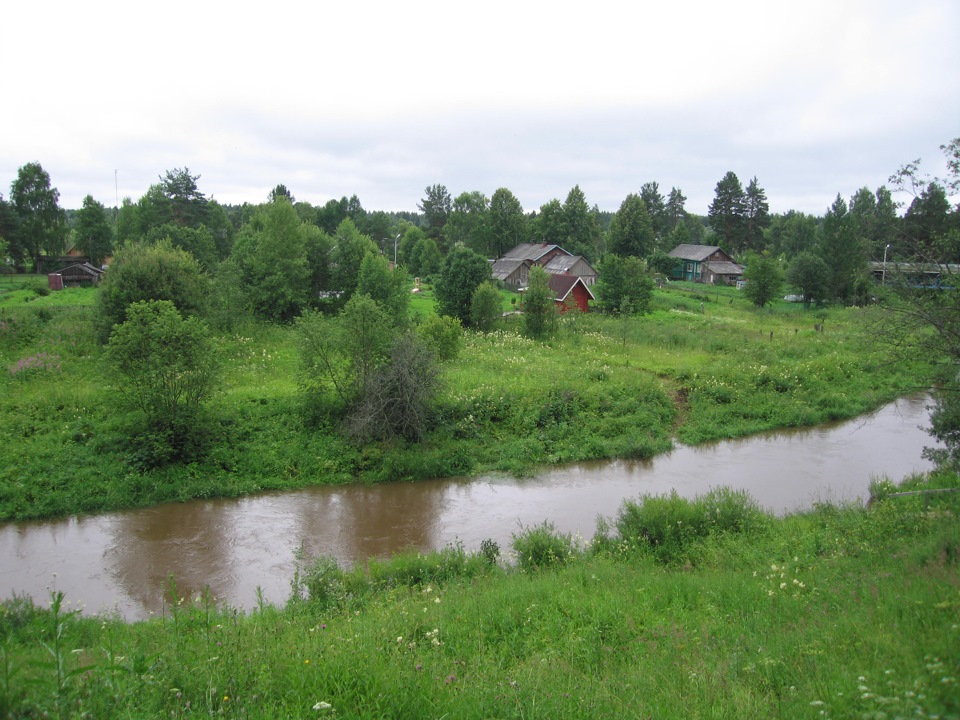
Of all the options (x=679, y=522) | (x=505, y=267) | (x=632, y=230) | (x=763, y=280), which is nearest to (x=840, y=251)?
(x=763, y=280)

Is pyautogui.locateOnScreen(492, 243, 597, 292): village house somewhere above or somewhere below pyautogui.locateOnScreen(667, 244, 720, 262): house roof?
below

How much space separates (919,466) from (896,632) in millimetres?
15338

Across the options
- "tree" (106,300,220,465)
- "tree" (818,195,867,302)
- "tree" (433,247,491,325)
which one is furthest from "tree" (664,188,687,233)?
"tree" (106,300,220,465)

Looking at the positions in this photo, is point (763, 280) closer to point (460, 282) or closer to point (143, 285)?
point (460, 282)

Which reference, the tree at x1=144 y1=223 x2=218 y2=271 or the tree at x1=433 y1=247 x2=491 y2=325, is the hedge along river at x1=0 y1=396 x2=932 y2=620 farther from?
the tree at x1=144 y1=223 x2=218 y2=271

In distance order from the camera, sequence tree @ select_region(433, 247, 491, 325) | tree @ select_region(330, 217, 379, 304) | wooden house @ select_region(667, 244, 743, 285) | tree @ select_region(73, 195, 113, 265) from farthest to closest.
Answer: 1. wooden house @ select_region(667, 244, 743, 285)
2. tree @ select_region(73, 195, 113, 265)
3. tree @ select_region(330, 217, 379, 304)
4. tree @ select_region(433, 247, 491, 325)

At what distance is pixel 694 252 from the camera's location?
62469 millimetres

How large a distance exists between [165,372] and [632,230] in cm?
5058

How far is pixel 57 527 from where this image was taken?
14516mm

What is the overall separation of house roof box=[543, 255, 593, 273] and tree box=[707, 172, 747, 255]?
84.7 ft

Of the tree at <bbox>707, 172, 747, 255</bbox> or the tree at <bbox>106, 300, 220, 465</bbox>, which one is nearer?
the tree at <bbox>106, 300, 220, 465</bbox>

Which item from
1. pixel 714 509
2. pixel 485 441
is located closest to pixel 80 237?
pixel 485 441

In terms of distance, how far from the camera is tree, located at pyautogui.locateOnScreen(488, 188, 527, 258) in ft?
216

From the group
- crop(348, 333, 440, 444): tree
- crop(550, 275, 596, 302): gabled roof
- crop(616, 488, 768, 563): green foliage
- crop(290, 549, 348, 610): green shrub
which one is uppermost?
crop(550, 275, 596, 302): gabled roof
